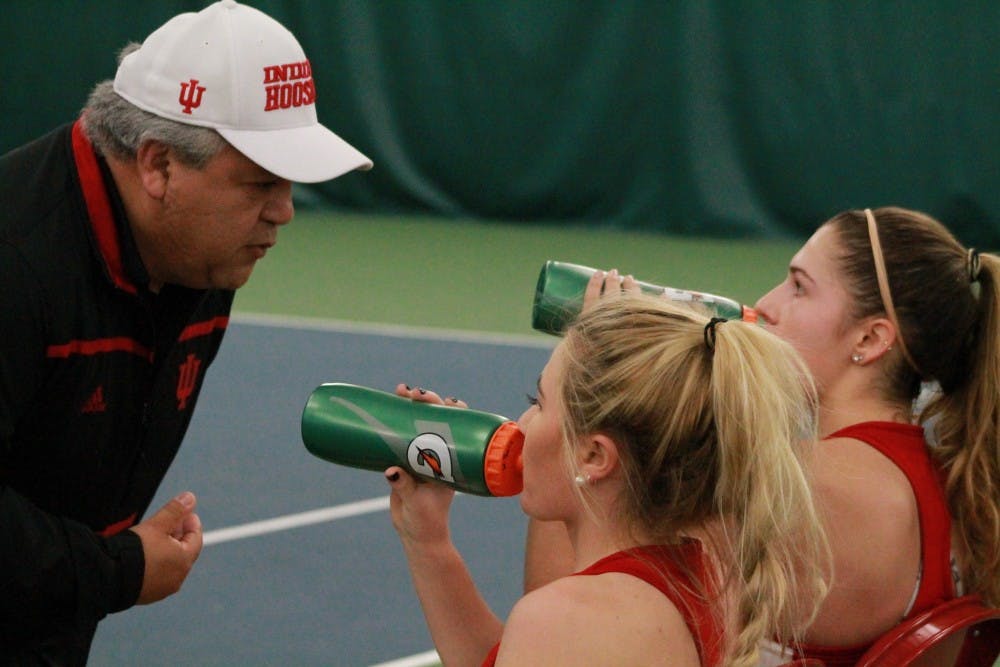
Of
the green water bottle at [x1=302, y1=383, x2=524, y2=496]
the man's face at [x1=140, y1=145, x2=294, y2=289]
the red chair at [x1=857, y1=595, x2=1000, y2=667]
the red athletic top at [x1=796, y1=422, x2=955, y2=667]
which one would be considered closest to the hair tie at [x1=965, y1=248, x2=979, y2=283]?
the red athletic top at [x1=796, y1=422, x2=955, y2=667]

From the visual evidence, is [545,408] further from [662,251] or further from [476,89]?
[476,89]

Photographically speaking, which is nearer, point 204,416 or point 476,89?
point 204,416

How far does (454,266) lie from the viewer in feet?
30.0

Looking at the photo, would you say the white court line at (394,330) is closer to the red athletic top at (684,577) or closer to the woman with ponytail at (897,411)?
the woman with ponytail at (897,411)

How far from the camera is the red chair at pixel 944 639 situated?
219cm

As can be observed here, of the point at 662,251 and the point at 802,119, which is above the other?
the point at 802,119

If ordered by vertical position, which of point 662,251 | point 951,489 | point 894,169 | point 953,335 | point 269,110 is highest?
point 269,110

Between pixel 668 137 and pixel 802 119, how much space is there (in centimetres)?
90

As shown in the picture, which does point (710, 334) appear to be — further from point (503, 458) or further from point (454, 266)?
point (454, 266)

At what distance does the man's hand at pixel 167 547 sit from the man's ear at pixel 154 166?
0.49 meters

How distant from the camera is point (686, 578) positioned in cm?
201

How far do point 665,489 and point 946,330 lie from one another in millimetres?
818

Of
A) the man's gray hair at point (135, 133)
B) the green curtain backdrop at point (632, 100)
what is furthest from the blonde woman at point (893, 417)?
the green curtain backdrop at point (632, 100)

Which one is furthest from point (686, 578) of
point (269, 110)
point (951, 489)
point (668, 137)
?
point (668, 137)
